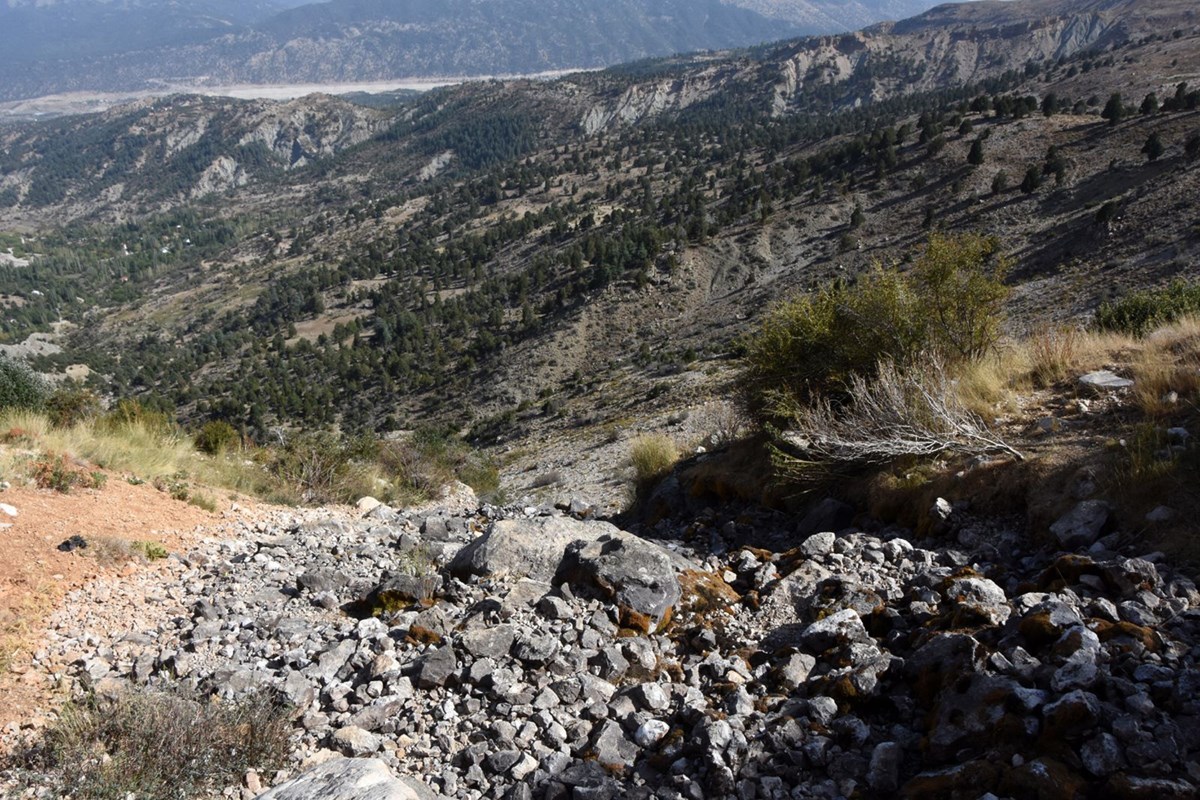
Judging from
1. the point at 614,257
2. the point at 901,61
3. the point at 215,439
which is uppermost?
the point at 901,61

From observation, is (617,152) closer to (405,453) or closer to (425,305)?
(425,305)

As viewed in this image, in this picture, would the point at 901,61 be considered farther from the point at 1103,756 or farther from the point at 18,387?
the point at 1103,756

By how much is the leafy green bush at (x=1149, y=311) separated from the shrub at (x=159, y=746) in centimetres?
1092

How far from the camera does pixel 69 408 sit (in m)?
11.5

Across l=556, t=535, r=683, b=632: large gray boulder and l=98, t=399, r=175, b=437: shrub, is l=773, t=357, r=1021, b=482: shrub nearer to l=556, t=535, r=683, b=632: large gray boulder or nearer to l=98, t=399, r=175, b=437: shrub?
l=556, t=535, r=683, b=632: large gray boulder

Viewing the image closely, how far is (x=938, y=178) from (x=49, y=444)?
60201 mm

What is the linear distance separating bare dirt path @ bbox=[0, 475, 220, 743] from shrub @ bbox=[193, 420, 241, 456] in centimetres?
400

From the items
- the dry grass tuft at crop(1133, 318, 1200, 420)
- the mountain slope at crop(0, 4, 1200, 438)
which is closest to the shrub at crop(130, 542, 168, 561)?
the dry grass tuft at crop(1133, 318, 1200, 420)

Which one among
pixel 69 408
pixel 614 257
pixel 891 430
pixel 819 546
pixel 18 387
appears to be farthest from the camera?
pixel 614 257

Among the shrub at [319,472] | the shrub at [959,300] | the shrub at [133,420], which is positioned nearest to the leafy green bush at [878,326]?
the shrub at [959,300]

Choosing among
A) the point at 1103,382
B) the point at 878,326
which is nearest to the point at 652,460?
the point at 878,326

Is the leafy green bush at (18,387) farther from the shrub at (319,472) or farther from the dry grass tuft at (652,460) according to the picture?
the dry grass tuft at (652,460)

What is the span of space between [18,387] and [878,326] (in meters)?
13.7

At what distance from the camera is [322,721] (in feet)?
13.1
